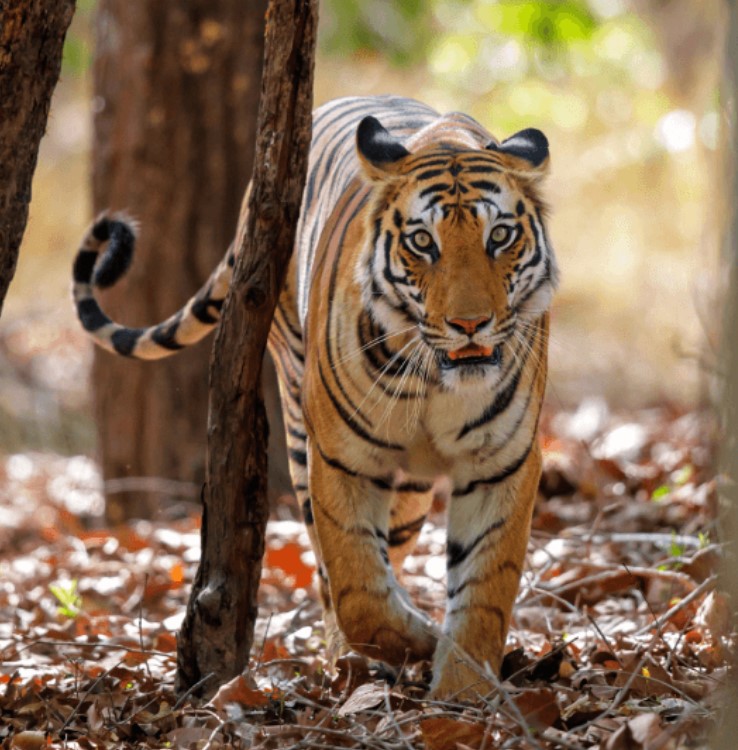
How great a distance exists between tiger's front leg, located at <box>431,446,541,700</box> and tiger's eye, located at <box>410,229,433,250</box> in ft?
2.31

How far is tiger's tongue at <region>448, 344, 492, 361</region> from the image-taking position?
3.36 metres

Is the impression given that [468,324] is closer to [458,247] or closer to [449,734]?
[458,247]

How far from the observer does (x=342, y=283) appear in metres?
3.75

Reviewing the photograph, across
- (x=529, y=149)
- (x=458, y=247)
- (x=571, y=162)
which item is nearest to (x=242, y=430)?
(x=458, y=247)

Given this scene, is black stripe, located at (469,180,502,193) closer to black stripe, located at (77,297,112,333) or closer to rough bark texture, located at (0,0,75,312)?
rough bark texture, located at (0,0,75,312)

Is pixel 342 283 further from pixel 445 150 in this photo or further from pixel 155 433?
pixel 155 433

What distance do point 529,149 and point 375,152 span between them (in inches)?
18.0

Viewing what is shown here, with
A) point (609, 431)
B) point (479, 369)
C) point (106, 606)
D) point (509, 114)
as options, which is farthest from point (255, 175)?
point (509, 114)

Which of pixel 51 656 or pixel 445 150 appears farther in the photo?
pixel 51 656

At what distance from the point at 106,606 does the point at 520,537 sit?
2.29 metres

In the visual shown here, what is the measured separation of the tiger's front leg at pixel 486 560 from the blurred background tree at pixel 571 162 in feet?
20.3

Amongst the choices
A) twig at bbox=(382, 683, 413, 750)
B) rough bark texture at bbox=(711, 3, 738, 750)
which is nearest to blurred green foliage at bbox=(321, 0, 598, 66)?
twig at bbox=(382, 683, 413, 750)

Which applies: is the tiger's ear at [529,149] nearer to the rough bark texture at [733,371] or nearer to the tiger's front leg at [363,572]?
the tiger's front leg at [363,572]

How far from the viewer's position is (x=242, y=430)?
343 centimetres
